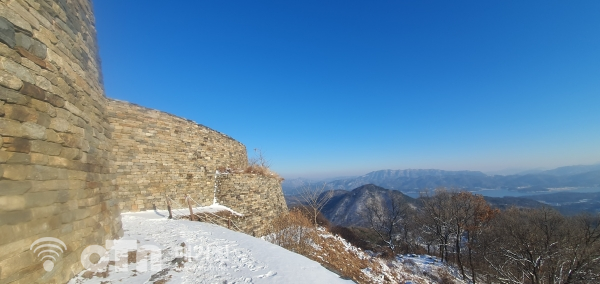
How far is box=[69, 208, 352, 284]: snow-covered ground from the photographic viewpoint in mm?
4195

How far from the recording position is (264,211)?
16.0m

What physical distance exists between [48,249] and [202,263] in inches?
101

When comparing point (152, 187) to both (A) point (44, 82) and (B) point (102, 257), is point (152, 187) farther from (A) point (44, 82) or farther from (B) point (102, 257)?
(A) point (44, 82)

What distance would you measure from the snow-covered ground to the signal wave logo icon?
0.60 metres

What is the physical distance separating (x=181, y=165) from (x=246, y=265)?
9.84 metres

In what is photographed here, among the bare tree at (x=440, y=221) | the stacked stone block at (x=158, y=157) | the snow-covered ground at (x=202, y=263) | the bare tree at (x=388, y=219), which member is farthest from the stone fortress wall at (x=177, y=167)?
the bare tree at (x=388, y=219)

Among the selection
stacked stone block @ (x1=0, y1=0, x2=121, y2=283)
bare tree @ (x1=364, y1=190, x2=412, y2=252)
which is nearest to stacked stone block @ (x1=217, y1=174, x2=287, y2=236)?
stacked stone block @ (x1=0, y1=0, x2=121, y2=283)

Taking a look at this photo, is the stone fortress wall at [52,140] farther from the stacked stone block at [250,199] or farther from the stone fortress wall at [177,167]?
the stacked stone block at [250,199]

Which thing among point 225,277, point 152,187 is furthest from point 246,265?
point 152,187

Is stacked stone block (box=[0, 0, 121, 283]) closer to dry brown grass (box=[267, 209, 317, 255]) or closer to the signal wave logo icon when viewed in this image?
the signal wave logo icon

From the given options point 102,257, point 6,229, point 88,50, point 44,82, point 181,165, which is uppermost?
point 88,50

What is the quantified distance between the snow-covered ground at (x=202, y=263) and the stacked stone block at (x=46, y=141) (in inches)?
26.8

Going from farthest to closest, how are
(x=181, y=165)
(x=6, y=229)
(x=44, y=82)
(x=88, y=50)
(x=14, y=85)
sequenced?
(x=181, y=165)
(x=88, y=50)
(x=44, y=82)
(x=14, y=85)
(x=6, y=229)

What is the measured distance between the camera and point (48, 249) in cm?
312
